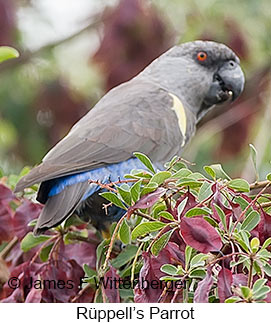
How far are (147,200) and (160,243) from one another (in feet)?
0.25

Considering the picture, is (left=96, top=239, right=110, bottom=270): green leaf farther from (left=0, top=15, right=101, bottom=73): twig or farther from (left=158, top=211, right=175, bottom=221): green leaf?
(left=0, top=15, right=101, bottom=73): twig

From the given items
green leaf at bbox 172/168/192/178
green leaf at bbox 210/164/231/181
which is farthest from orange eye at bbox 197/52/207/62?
green leaf at bbox 172/168/192/178

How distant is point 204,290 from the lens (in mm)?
1081

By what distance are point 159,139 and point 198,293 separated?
1.22 metres

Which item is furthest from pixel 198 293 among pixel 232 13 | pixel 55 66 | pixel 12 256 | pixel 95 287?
pixel 55 66

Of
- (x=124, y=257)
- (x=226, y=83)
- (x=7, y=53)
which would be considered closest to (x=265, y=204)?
(x=124, y=257)

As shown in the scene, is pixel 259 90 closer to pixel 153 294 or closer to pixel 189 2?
pixel 189 2

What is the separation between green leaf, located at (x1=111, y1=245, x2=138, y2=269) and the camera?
5.23ft

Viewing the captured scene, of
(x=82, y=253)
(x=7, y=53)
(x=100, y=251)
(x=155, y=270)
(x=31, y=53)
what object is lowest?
(x=31, y=53)

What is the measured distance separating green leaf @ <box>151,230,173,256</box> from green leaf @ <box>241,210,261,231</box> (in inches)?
4.9

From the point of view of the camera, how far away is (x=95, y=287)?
153 centimetres

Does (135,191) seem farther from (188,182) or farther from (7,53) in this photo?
(7,53)

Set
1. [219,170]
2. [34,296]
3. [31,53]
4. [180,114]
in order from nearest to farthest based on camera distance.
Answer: [219,170] → [34,296] → [180,114] → [31,53]

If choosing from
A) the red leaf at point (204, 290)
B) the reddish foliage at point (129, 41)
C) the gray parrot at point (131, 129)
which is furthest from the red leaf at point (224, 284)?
the reddish foliage at point (129, 41)
